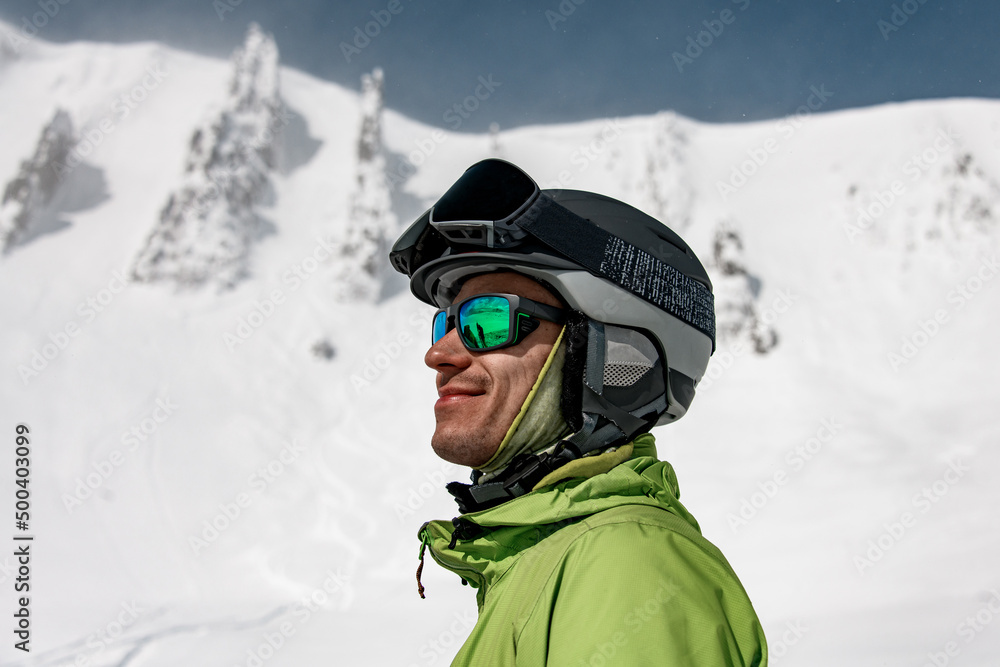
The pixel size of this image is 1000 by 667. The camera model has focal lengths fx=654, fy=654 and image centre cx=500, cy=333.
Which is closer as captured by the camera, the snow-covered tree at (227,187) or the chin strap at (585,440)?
the chin strap at (585,440)

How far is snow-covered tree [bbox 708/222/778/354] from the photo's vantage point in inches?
1293

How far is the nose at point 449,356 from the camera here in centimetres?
233

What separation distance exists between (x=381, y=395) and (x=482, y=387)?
2571 centimetres

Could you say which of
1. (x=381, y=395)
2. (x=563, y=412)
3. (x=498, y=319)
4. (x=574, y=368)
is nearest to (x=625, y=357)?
(x=574, y=368)

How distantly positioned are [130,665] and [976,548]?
1618 cm

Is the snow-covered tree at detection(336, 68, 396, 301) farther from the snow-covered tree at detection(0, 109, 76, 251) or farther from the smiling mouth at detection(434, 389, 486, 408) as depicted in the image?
the smiling mouth at detection(434, 389, 486, 408)

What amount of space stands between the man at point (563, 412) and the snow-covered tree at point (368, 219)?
32.5 metres

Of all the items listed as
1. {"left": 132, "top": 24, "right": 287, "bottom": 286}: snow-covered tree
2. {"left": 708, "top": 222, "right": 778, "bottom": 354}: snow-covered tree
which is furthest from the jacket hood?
{"left": 132, "top": 24, "right": 287, "bottom": 286}: snow-covered tree

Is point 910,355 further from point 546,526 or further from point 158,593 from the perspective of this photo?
point 546,526

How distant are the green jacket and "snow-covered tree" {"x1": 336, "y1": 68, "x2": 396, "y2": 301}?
3316 centimetres

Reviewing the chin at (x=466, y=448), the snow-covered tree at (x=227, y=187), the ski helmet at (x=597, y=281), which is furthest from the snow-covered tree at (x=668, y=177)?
the chin at (x=466, y=448)

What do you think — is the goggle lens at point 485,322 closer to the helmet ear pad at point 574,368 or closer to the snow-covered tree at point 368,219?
the helmet ear pad at point 574,368

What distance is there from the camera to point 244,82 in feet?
138

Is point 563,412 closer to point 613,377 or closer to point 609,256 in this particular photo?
point 613,377
